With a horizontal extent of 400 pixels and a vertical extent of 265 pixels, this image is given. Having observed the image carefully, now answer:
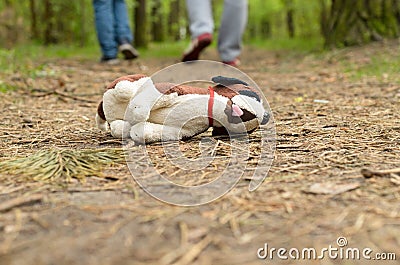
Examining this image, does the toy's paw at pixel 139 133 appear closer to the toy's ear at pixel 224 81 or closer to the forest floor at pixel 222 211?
the forest floor at pixel 222 211

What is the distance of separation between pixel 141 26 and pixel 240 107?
24.6 feet

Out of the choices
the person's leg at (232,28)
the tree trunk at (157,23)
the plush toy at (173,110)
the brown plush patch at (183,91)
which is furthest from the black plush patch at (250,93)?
the tree trunk at (157,23)

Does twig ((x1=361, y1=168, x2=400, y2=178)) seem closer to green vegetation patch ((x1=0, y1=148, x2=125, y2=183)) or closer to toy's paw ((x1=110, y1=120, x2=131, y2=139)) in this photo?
green vegetation patch ((x1=0, y1=148, x2=125, y2=183))

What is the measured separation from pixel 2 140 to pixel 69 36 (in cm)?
1342

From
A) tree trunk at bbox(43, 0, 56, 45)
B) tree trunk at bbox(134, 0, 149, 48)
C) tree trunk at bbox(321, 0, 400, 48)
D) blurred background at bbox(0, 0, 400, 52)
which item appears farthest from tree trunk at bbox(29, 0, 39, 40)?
tree trunk at bbox(321, 0, 400, 48)

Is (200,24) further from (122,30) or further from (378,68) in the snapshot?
(378,68)

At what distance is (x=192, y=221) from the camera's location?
985mm

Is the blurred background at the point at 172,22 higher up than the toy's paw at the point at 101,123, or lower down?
higher up

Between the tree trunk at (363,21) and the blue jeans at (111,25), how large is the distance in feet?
7.94

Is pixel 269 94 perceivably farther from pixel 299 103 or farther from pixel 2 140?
pixel 2 140

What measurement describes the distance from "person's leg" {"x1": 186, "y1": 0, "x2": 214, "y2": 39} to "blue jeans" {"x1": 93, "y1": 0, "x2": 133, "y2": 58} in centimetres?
119

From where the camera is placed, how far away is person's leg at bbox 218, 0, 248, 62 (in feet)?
15.0

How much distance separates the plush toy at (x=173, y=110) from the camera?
5.27 ft

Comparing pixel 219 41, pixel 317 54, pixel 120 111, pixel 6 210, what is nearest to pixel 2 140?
pixel 120 111
